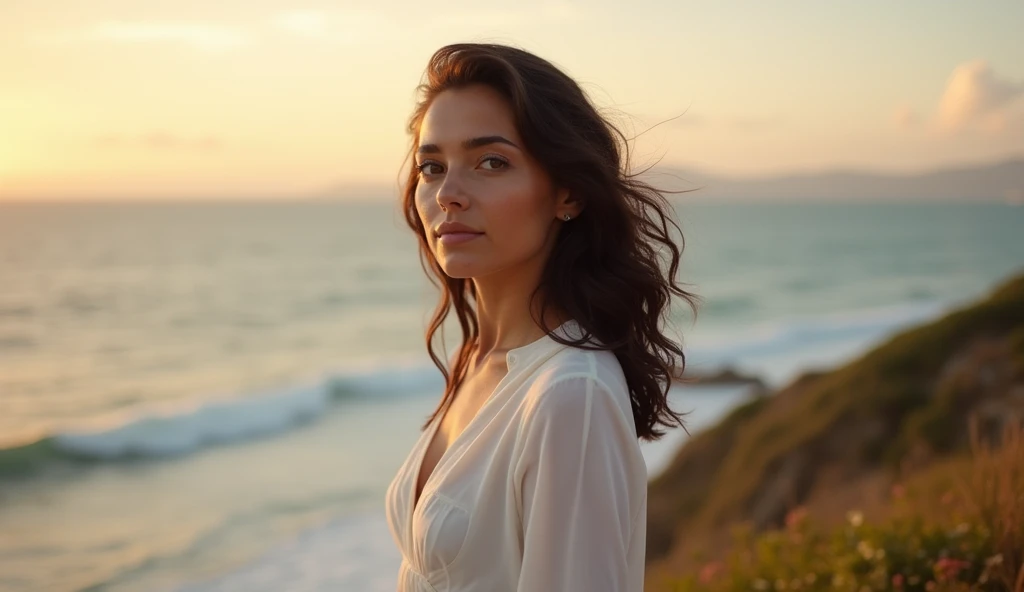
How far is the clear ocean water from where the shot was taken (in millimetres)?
10734

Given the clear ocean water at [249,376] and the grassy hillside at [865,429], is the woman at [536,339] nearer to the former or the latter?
the clear ocean water at [249,376]

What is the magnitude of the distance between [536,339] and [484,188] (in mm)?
406

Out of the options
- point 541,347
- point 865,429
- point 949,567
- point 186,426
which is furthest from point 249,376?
point 541,347

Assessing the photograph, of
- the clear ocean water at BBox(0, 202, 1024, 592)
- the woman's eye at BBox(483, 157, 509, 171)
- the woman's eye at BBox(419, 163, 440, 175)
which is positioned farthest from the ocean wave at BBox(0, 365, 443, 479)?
the woman's eye at BBox(483, 157, 509, 171)

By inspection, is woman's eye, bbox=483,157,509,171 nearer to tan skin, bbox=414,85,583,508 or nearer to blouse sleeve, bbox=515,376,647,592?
tan skin, bbox=414,85,583,508

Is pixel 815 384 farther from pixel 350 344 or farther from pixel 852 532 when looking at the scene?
pixel 350 344

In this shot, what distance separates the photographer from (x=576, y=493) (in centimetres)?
181

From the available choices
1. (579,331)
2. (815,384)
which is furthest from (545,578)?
(815,384)

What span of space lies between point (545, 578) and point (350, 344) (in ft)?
94.9

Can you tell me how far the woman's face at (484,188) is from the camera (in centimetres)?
222

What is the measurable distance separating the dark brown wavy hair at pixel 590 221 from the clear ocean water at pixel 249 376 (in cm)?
27

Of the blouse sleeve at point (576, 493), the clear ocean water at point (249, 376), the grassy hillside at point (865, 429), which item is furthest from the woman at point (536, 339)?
the grassy hillside at point (865, 429)

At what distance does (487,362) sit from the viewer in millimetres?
2568

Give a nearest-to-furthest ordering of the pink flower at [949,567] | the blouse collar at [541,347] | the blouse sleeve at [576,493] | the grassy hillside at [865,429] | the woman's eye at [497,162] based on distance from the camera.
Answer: the blouse sleeve at [576,493], the blouse collar at [541,347], the woman's eye at [497,162], the pink flower at [949,567], the grassy hillside at [865,429]
